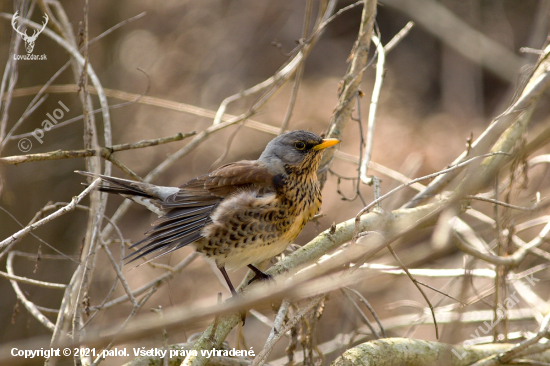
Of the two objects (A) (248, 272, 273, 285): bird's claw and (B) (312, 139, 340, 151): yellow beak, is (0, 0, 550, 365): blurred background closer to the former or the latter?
(B) (312, 139, 340, 151): yellow beak

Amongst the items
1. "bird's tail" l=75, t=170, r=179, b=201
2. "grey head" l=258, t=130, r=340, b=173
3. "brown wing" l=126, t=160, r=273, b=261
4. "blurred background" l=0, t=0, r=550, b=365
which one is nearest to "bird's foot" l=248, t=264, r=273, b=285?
"brown wing" l=126, t=160, r=273, b=261

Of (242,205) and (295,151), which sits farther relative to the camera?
(295,151)

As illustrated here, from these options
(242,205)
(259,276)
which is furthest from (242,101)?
(259,276)

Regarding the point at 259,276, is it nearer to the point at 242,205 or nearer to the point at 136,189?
the point at 242,205

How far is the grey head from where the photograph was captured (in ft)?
11.8

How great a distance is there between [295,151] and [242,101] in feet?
20.3

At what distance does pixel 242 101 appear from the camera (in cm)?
962

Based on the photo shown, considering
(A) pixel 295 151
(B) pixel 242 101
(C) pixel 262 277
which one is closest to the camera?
(C) pixel 262 277

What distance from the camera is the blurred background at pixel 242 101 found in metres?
6.80

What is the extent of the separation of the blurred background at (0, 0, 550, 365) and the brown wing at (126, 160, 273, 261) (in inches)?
110

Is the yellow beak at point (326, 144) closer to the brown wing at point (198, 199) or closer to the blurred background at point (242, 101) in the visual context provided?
the brown wing at point (198, 199)

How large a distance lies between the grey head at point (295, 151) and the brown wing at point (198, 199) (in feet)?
0.41

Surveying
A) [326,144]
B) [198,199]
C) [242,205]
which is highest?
[326,144]

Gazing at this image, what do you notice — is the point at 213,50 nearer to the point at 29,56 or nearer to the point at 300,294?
the point at 29,56
